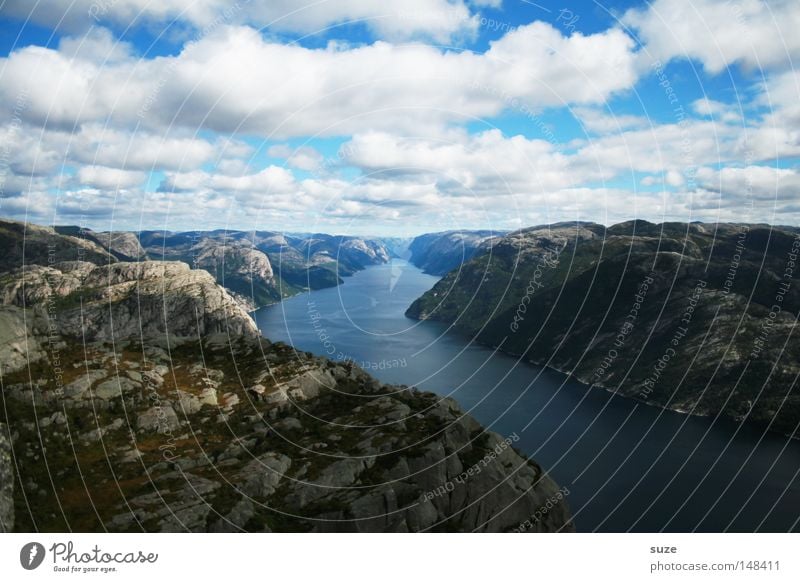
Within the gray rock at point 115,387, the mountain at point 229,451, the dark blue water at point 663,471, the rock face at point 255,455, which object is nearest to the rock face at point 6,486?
the mountain at point 229,451

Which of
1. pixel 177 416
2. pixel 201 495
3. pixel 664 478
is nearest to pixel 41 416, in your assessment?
pixel 177 416

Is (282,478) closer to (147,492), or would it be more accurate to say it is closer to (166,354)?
(147,492)
